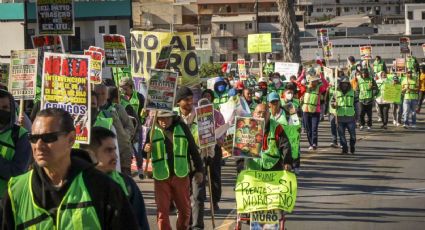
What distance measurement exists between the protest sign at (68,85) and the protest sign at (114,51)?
31.3 ft

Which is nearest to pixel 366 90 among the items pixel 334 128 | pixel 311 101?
pixel 334 128

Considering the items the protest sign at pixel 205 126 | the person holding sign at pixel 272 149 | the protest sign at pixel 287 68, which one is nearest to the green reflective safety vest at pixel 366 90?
the protest sign at pixel 287 68

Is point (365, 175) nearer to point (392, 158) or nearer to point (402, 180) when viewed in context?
point (402, 180)

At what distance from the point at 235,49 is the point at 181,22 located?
12.8 m

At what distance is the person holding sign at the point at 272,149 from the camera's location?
12555 millimetres

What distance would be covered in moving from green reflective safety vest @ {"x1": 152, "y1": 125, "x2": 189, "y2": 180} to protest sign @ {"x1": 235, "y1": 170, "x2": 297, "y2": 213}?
0.63 meters

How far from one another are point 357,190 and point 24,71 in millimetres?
6111

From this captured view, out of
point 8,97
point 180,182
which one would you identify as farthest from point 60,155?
point 180,182

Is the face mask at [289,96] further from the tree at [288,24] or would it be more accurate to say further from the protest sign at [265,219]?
the tree at [288,24]

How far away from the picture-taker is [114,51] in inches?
789

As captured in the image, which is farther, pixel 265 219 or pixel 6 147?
pixel 265 219

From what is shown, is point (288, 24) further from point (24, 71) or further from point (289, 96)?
point (24, 71)

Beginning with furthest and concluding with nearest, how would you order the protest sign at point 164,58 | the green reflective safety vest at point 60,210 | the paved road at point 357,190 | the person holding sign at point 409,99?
the person holding sign at point 409,99 → the protest sign at point 164,58 → the paved road at point 357,190 → the green reflective safety vest at point 60,210

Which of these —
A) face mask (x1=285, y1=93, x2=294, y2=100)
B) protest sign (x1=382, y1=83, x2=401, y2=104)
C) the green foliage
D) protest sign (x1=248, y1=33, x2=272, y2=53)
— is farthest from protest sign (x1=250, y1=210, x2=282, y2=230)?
the green foliage
